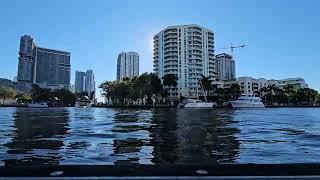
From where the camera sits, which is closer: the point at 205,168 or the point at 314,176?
the point at 314,176

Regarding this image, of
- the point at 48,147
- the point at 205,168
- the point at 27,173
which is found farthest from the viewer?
the point at 48,147

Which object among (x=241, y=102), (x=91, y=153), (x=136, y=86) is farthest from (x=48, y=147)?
(x=136, y=86)

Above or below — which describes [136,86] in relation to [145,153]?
above

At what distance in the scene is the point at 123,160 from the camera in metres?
11.2

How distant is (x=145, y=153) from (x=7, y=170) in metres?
7.81

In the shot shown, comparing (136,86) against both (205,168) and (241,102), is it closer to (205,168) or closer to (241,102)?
(241,102)

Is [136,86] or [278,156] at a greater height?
[136,86]

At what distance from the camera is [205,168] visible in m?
5.59

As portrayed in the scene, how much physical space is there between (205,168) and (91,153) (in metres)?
7.90

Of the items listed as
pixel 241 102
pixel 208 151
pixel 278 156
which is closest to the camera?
pixel 278 156

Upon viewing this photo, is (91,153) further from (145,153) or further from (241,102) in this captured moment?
(241,102)

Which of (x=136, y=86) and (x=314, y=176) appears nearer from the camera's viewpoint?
(x=314, y=176)

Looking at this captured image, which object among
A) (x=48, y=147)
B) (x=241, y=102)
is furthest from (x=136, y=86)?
(x=48, y=147)

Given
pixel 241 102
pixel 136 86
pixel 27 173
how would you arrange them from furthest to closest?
pixel 136 86 < pixel 241 102 < pixel 27 173
